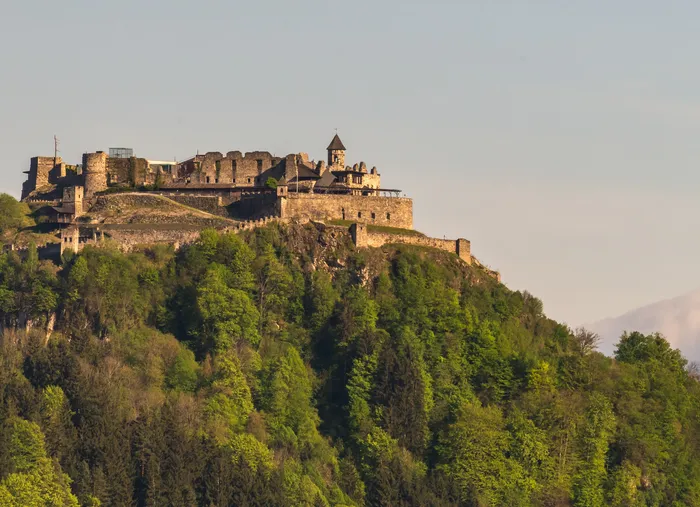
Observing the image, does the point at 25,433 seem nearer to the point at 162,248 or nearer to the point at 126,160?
the point at 162,248

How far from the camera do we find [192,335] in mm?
133625

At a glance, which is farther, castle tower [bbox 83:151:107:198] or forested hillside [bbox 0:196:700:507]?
castle tower [bbox 83:151:107:198]

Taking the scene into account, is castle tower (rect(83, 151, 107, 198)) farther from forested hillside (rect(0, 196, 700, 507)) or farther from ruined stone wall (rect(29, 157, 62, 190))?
forested hillside (rect(0, 196, 700, 507))

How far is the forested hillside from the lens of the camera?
4968 inches

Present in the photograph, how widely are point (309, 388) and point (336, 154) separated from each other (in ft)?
64.3

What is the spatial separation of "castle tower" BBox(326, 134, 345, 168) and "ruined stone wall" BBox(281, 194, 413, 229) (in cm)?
490

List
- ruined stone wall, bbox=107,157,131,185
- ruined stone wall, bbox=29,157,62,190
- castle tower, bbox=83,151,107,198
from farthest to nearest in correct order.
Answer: ruined stone wall, bbox=29,157,62,190
ruined stone wall, bbox=107,157,131,185
castle tower, bbox=83,151,107,198

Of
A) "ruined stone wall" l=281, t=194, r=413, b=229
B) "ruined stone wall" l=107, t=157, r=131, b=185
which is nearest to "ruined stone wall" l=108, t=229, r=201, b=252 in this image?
"ruined stone wall" l=281, t=194, r=413, b=229

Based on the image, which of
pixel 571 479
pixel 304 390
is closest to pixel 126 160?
pixel 304 390

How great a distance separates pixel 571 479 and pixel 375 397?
1180 cm

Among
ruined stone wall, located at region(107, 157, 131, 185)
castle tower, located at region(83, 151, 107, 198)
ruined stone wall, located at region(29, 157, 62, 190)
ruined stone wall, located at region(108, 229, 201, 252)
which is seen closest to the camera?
ruined stone wall, located at region(108, 229, 201, 252)

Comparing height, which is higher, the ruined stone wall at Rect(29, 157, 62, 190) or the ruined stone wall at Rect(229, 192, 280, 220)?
the ruined stone wall at Rect(29, 157, 62, 190)

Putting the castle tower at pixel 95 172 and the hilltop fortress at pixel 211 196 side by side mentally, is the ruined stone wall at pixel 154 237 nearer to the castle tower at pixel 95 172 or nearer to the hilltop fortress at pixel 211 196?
the hilltop fortress at pixel 211 196

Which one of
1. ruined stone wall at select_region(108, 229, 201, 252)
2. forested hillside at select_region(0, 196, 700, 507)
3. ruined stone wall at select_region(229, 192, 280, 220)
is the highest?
ruined stone wall at select_region(229, 192, 280, 220)
